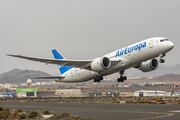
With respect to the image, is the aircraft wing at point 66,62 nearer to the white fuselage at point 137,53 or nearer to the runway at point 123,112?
the white fuselage at point 137,53

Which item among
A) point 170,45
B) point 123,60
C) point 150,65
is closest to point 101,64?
point 123,60

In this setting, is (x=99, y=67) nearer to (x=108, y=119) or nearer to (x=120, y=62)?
(x=120, y=62)

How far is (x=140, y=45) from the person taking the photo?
38.7 m

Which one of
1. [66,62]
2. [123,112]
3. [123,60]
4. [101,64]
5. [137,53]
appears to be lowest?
[123,112]

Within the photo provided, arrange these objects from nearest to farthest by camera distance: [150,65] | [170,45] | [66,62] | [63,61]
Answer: [170,45]
[63,61]
[66,62]
[150,65]

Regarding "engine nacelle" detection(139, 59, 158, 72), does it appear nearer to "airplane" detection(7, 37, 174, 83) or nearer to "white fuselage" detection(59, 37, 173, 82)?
"airplane" detection(7, 37, 174, 83)

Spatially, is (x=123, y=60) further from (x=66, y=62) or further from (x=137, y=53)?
(x=66, y=62)

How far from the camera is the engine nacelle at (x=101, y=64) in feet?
134

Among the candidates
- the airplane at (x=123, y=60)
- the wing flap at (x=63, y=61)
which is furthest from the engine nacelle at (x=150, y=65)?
the wing flap at (x=63, y=61)

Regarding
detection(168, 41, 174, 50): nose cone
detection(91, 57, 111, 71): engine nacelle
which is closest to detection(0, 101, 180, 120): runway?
detection(168, 41, 174, 50): nose cone

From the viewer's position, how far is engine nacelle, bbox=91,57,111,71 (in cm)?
4088

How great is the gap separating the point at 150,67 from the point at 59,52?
20.3 metres

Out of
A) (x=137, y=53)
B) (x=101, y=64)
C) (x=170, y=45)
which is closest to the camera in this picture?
(x=170, y=45)

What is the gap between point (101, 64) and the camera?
40781 mm
